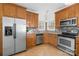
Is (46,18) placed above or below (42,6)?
below

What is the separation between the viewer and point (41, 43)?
7.57ft

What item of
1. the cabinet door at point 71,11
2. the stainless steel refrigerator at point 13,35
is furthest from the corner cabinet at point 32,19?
the cabinet door at point 71,11

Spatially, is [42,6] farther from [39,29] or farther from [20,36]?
[20,36]

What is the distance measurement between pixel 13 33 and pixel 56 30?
91 centimetres

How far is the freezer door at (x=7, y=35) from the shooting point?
2.21 meters

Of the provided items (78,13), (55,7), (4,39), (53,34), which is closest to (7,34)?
(4,39)

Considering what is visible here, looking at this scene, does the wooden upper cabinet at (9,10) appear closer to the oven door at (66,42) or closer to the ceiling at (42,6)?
the ceiling at (42,6)

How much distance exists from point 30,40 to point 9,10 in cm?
76

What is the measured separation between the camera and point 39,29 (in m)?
2.25

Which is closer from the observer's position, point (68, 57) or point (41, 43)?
point (68, 57)

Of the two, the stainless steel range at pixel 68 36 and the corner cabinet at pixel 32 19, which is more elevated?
the corner cabinet at pixel 32 19

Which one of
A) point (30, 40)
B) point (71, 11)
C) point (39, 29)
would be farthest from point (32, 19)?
point (71, 11)

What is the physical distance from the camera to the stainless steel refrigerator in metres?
2.22

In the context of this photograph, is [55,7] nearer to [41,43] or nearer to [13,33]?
[41,43]
